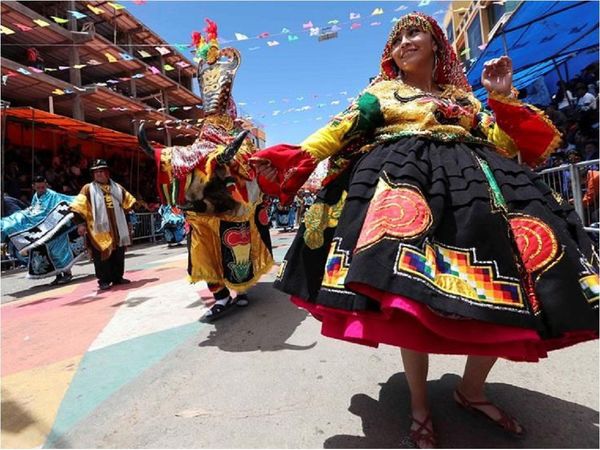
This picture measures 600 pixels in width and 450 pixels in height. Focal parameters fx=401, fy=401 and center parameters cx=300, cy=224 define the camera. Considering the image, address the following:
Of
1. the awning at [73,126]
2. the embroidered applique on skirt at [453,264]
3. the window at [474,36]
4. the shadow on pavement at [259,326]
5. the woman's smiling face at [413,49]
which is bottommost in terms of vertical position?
the shadow on pavement at [259,326]

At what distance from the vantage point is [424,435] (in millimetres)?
1525

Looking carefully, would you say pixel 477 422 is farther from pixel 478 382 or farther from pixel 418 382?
pixel 418 382

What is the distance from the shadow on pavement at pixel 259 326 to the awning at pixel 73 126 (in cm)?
819

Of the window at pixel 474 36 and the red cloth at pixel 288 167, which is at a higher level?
the window at pixel 474 36

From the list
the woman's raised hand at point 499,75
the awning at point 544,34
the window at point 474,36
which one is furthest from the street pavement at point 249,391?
the window at point 474,36

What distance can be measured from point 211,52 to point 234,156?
124 centimetres

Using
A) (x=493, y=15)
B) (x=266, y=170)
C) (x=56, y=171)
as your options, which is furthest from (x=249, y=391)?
(x=493, y=15)

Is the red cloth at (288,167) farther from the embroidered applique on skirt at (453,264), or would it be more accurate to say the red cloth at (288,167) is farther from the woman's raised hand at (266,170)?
the embroidered applique on skirt at (453,264)

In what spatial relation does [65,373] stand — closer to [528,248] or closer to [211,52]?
[528,248]

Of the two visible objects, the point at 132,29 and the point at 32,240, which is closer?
the point at 32,240

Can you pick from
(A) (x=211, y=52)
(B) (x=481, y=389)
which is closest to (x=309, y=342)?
(B) (x=481, y=389)

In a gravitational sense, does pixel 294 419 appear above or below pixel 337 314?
below

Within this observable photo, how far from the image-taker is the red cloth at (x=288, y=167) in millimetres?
1684

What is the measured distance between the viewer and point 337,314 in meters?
1.41
